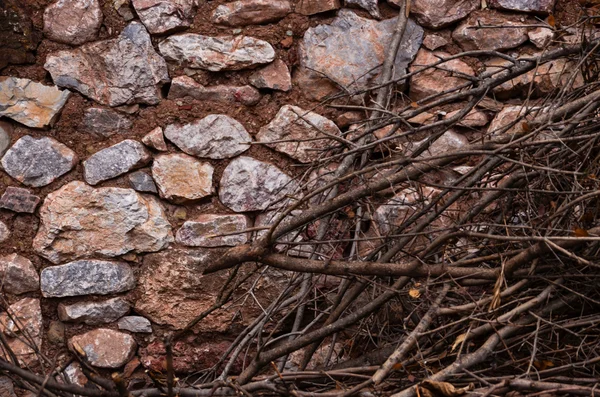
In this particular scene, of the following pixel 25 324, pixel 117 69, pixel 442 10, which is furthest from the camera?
pixel 442 10

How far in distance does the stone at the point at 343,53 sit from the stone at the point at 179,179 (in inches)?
20.6

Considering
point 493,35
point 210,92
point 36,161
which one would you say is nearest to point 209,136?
point 210,92

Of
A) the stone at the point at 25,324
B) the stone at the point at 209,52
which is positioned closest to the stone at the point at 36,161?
the stone at the point at 25,324

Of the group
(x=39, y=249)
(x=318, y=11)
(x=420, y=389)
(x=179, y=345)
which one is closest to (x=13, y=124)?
(x=39, y=249)

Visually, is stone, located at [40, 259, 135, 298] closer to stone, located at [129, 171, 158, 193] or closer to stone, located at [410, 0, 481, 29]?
stone, located at [129, 171, 158, 193]

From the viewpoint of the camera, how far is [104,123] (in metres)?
3.01

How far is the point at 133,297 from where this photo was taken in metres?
2.98

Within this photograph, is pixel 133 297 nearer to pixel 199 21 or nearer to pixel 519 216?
pixel 199 21

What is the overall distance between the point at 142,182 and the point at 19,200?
0.44 m

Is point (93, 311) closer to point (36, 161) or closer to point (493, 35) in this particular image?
point (36, 161)

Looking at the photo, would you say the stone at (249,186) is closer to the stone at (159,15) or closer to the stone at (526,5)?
the stone at (159,15)

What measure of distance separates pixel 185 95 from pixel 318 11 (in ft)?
1.97

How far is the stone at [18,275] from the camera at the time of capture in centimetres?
291

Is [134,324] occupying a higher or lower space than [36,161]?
lower
